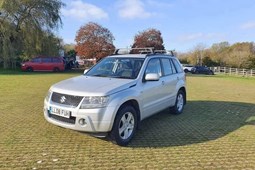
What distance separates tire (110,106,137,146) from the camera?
15.9 ft

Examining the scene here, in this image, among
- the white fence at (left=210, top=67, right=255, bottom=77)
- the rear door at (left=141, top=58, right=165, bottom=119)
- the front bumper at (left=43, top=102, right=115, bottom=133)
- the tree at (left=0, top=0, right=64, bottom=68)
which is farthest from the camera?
the white fence at (left=210, top=67, right=255, bottom=77)

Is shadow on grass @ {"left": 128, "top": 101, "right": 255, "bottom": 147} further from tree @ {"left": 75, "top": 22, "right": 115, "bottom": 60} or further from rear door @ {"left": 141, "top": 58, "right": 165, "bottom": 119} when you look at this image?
tree @ {"left": 75, "top": 22, "right": 115, "bottom": 60}

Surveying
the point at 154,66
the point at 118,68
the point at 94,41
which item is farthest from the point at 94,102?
the point at 94,41

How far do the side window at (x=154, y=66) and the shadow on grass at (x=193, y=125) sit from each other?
131 centimetres

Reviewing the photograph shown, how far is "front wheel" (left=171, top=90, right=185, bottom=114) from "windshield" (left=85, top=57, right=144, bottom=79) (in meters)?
2.04

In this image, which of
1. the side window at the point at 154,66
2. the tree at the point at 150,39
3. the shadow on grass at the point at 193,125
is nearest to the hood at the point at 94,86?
the side window at the point at 154,66

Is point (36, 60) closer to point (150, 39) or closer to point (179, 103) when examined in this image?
point (179, 103)

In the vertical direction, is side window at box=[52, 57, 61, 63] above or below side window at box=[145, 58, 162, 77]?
above

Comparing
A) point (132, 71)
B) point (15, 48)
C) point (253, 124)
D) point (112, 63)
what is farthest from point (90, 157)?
point (15, 48)

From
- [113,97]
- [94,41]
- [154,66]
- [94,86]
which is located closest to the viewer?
[113,97]

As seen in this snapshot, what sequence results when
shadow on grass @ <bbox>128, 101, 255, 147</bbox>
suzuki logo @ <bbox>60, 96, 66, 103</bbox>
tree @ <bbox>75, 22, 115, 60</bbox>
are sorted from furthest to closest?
tree @ <bbox>75, 22, 115, 60</bbox>
shadow on grass @ <bbox>128, 101, 255, 147</bbox>
suzuki logo @ <bbox>60, 96, 66, 103</bbox>

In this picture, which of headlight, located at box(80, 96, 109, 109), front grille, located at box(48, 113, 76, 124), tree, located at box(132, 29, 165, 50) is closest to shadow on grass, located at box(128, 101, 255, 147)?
headlight, located at box(80, 96, 109, 109)

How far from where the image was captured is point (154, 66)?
21.2 ft

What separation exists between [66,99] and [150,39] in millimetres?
48420
